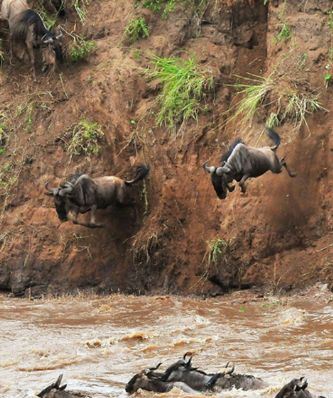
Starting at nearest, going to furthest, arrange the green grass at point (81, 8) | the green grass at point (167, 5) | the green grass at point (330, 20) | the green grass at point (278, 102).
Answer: the green grass at point (278, 102)
the green grass at point (330, 20)
the green grass at point (167, 5)
the green grass at point (81, 8)

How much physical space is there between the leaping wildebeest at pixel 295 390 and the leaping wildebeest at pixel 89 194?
17.5 feet

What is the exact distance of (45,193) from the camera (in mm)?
12953

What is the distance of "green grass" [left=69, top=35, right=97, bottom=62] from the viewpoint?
46.9ft

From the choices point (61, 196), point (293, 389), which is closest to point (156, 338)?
point (293, 389)

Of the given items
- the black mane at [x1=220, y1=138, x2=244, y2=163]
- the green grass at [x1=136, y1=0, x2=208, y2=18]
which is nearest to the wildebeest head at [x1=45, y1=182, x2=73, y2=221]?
the black mane at [x1=220, y1=138, x2=244, y2=163]

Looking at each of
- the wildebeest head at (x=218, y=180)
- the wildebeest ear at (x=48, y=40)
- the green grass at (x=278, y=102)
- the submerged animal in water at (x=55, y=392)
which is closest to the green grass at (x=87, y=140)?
the wildebeest ear at (x=48, y=40)

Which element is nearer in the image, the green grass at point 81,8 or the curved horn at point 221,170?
the curved horn at point 221,170

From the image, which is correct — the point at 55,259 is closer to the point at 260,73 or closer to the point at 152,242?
the point at 152,242

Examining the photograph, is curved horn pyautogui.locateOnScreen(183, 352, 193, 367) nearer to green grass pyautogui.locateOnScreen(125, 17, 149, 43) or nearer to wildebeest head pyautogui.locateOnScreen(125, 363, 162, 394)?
wildebeest head pyautogui.locateOnScreen(125, 363, 162, 394)

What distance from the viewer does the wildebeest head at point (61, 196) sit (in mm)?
12352

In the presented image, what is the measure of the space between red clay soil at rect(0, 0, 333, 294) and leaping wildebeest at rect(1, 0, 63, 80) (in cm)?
29

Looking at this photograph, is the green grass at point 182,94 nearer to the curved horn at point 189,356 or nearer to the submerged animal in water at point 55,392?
the curved horn at point 189,356

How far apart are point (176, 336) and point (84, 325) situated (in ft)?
4.18

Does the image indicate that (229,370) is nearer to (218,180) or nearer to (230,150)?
(218,180)
